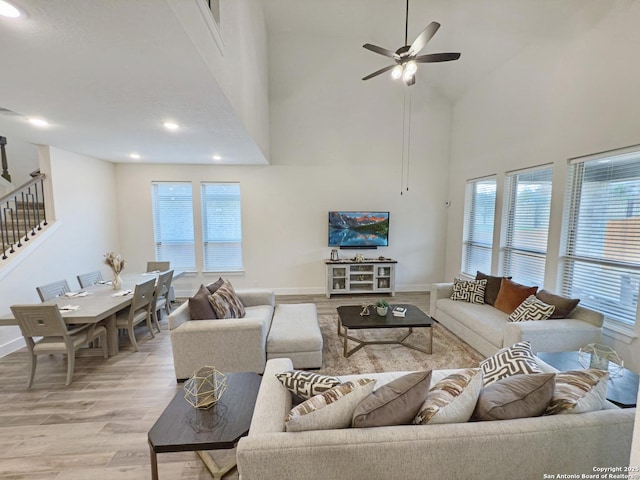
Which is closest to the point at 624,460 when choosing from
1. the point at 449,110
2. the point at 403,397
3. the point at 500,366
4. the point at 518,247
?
the point at 500,366

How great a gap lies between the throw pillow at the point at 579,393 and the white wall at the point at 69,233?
5281mm

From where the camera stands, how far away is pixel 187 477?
170 cm

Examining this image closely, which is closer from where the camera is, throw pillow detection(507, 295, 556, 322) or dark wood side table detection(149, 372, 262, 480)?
dark wood side table detection(149, 372, 262, 480)

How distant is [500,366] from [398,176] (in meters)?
4.56

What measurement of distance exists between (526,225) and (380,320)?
2.68m

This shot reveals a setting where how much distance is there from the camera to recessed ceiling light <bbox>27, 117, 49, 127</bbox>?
2797mm

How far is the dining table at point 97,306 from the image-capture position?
2.61 meters

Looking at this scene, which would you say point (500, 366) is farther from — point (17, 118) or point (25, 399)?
point (17, 118)

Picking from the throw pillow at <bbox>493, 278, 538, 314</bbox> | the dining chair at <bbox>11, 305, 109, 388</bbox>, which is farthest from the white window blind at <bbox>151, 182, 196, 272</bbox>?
the throw pillow at <bbox>493, 278, 538, 314</bbox>

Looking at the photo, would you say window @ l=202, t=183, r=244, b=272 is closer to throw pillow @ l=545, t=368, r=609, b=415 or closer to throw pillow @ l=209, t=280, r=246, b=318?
throw pillow @ l=209, t=280, r=246, b=318

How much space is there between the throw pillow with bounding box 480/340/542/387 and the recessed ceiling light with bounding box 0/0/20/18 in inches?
124

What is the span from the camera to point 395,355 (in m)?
3.16

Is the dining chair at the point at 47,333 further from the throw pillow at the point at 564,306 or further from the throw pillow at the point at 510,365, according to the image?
the throw pillow at the point at 564,306

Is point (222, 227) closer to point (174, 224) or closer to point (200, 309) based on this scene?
point (174, 224)
